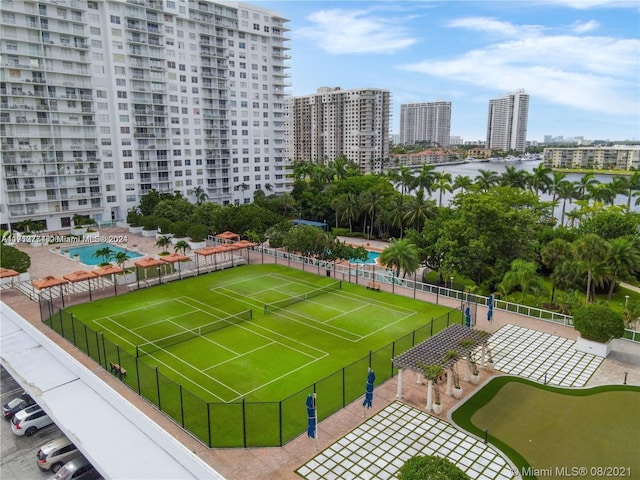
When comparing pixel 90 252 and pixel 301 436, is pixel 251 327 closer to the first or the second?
pixel 301 436

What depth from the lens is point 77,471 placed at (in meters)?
16.0

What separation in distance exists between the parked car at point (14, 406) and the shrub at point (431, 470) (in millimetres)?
17844

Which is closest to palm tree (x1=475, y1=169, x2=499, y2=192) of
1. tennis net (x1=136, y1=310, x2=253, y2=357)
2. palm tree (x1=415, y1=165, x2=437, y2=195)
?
palm tree (x1=415, y1=165, x2=437, y2=195)

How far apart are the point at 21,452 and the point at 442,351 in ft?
57.5

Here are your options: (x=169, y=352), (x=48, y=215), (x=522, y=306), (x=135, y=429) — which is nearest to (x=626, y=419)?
(x=522, y=306)

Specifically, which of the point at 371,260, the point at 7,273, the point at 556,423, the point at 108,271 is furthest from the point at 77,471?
the point at 371,260

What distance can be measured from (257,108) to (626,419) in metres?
79.5

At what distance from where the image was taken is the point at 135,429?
15336 millimetres

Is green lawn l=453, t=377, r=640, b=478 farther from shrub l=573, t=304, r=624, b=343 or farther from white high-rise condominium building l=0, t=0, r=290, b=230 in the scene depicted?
white high-rise condominium building l=0, t=0, r=290, b=230

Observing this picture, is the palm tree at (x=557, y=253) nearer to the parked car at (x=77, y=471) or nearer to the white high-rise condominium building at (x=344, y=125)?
the parked car at (x=77, y=471)

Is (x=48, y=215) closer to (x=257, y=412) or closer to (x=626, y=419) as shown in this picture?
(x=257, y=412)

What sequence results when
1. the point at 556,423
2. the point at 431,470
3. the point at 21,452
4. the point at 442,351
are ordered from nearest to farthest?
the point at 431,470, the point at 21,452, the point at 556,423, the point at 442,351

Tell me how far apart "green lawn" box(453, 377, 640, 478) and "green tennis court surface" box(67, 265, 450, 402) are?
707cm

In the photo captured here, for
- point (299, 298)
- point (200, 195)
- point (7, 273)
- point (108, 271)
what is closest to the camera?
point (299, 298)
